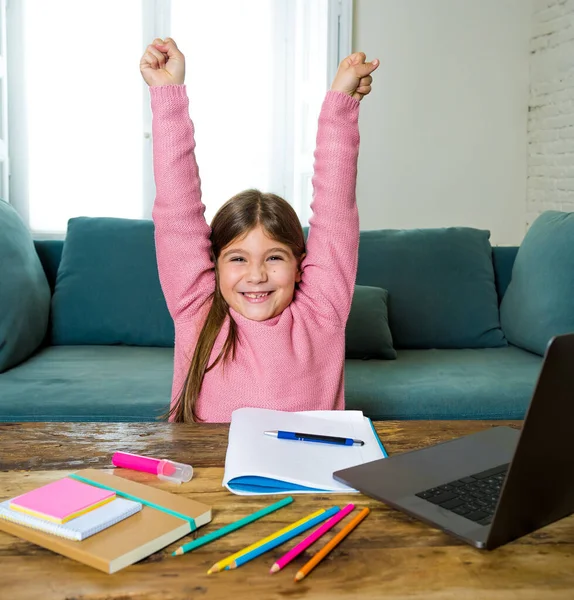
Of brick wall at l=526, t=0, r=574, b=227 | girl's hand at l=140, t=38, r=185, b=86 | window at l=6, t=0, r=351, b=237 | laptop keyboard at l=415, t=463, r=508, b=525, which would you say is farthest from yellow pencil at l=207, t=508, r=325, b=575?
brick wall at l=526, t=0, r=574, b=227

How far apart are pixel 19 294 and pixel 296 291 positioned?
1230 millimetres

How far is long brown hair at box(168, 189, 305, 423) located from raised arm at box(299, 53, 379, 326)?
0.17 ft

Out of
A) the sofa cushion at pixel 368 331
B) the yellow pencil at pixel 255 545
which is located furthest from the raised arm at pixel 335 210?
the sofa cushion at pixel 368 331

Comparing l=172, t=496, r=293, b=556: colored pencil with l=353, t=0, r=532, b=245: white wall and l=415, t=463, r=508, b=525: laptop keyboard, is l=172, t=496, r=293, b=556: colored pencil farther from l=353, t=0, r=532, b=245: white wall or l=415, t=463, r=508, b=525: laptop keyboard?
l=353, t=0, r=532, b=245: white wall

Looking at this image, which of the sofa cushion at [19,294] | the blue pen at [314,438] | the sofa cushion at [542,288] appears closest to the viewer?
the blue pen at [314,438]

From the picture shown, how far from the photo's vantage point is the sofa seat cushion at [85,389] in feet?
6.73

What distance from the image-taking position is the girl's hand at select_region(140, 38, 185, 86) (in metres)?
1.31

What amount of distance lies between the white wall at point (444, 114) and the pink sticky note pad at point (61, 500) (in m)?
3.34

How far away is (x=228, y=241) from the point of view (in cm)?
146

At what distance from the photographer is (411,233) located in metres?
2.93

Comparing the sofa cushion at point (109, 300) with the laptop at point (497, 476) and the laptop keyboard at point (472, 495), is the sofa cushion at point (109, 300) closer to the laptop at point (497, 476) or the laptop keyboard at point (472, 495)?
the laptop at point (497, 476)

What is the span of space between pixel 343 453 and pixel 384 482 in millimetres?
113

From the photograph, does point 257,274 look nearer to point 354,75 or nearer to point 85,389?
point 354,75

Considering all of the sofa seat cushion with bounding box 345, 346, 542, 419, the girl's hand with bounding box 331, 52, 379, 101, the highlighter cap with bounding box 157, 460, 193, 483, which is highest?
the girl's hand with bounding box 331, 52, 379, 101
